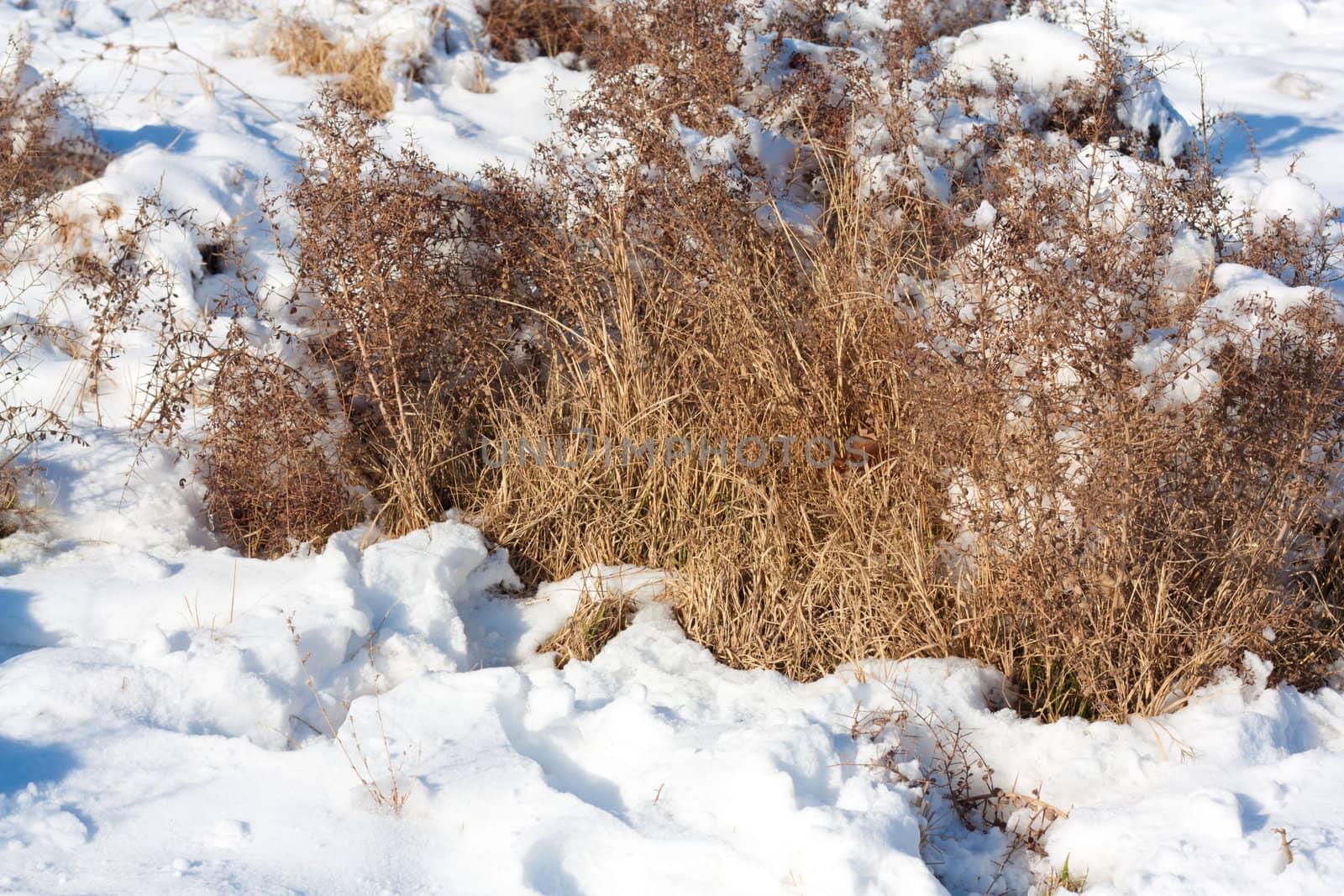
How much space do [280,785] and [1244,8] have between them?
11.1 m

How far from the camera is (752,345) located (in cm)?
367

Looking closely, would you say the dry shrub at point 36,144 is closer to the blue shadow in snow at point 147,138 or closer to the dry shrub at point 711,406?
the blue shadow in snow at point 147,138

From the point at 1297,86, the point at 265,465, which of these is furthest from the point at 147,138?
the point at 1297,86

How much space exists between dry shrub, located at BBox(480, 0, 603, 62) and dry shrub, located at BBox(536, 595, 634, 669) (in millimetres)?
3740

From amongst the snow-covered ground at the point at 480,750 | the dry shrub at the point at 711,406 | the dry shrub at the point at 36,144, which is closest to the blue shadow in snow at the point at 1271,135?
the dry shrub at the point at 711,406

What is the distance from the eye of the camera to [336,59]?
19.0 ft

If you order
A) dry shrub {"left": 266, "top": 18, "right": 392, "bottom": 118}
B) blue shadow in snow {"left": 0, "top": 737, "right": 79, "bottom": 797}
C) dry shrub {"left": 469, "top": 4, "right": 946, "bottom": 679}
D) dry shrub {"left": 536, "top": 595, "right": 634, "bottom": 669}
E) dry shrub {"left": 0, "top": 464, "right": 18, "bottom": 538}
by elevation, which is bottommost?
dry shrub {"left": 536, "top": 595, "right": 634, "bottom": 669}

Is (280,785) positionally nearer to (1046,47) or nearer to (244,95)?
(244,95)

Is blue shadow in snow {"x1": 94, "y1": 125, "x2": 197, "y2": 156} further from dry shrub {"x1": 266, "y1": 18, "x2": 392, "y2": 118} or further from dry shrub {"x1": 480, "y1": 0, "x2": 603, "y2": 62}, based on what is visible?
dry shrub {"x1": 480, "y1": 0, "x2": 603, "y2": 62}

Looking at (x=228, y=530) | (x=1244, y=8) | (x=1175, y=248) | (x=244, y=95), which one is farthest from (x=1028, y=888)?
(x=1244, y=8)

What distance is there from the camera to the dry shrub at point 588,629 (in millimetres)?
3322

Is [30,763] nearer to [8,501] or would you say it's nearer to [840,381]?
[8,501]

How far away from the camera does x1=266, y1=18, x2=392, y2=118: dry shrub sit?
219 inches

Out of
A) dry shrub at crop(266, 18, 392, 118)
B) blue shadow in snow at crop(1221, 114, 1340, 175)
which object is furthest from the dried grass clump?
blue shadow in snow at crop(1221, 114, 1340, 175)
